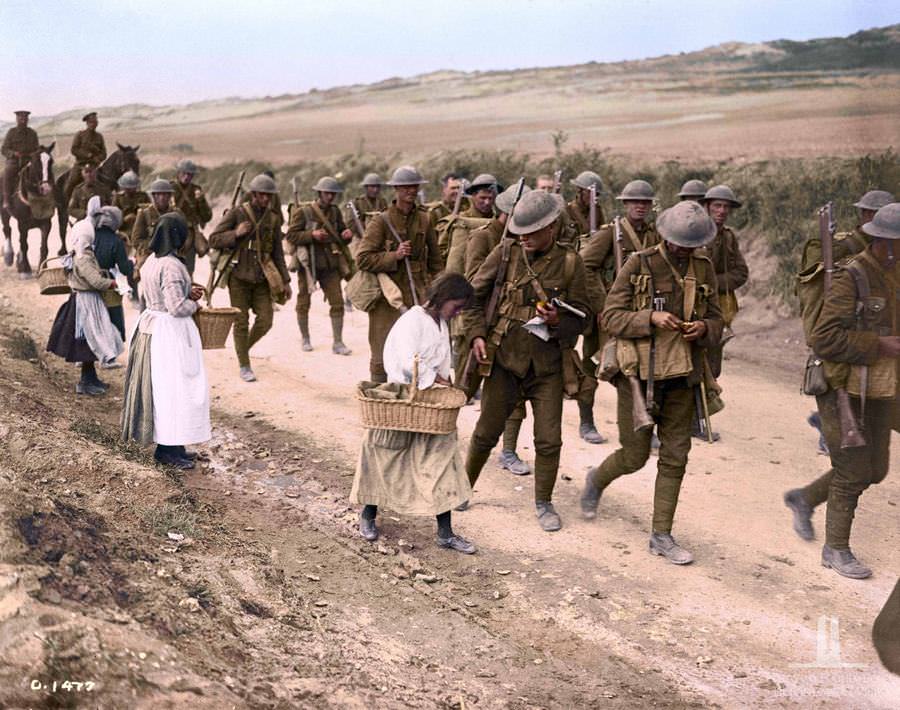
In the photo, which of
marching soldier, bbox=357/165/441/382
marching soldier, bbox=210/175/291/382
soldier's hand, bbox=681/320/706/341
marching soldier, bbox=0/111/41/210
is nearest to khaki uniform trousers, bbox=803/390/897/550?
soldier's hand, bbox=681/320/706/341

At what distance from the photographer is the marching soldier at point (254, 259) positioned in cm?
1110

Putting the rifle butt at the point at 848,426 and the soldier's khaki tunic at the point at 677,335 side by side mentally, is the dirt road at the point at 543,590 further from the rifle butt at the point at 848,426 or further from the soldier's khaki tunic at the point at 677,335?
the rifle butt at the point at 848,426

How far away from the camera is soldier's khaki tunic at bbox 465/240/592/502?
689cm

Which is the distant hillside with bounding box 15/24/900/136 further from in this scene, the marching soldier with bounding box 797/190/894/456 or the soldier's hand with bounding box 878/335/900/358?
the soldier's hand with bounding box 878/335/900/358

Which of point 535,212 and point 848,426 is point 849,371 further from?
point 535,212

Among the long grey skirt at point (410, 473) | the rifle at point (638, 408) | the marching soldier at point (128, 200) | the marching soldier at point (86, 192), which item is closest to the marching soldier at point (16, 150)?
the marching soldier at point (86, 192)

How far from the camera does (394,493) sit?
6617 mm

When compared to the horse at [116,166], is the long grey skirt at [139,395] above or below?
below

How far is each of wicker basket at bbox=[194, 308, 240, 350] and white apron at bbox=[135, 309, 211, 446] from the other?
34cm

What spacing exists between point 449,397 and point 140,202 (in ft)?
33.6

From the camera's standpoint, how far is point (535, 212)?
6.63 m

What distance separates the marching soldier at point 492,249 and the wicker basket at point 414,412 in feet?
2.62

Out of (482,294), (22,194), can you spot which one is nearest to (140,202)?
(22,194)

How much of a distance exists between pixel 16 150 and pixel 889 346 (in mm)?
15624
